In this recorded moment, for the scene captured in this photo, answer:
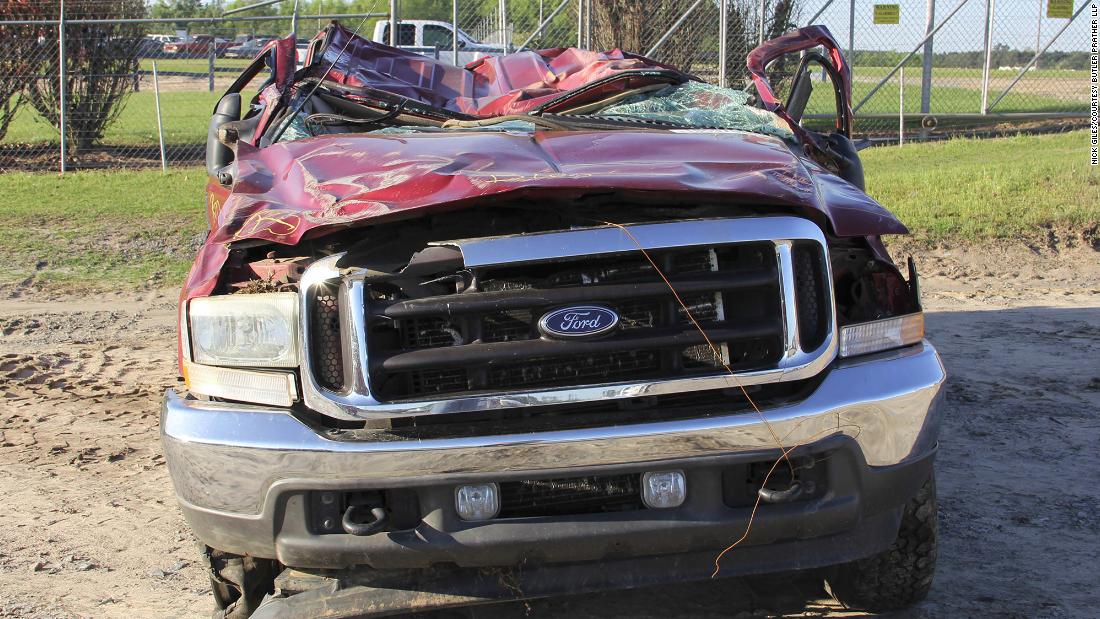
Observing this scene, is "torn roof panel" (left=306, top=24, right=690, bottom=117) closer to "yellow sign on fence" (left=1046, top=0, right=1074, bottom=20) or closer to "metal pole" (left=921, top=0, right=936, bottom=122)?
"metal pole" (left=921, top=0, right=936, bottom=122)

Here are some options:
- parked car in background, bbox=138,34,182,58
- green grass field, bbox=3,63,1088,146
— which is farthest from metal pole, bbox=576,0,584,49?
parked car in background, bbox=138,34,182,58

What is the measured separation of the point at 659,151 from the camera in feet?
11.3

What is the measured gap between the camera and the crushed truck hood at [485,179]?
9.48ft

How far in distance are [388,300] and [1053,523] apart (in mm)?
2613

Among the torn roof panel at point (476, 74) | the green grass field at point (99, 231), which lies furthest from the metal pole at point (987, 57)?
the torn roof panel at point (476, 74)

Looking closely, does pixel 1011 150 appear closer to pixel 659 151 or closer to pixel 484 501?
pixel 659 151

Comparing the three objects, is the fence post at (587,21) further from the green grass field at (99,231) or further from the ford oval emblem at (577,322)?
the ford oval emblem at (577,322)

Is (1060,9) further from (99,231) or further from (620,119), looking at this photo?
(620,119)

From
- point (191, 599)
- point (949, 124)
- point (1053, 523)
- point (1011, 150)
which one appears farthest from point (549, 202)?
point (949, 124)

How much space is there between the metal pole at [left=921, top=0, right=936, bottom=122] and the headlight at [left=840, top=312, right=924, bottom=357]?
13.6 meters

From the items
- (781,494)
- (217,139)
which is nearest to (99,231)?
(217,139)

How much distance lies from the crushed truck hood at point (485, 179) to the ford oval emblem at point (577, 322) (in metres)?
0.32

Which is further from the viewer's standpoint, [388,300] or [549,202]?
[549,202]

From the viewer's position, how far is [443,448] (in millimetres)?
2672
